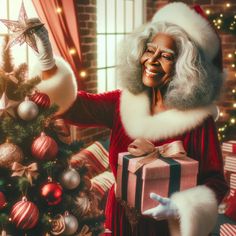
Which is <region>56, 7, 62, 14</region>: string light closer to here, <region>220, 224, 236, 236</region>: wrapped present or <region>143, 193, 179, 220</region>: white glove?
<region>143, 193, 179, 220</region>: white glove

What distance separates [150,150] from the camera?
186 centimetres

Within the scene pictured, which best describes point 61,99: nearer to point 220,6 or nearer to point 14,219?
point 14,219

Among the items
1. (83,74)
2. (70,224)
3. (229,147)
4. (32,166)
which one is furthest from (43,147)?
(229,147)

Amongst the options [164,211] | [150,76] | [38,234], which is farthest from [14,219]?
[150,76]

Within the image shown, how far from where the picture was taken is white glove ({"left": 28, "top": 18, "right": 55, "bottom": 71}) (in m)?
1.79

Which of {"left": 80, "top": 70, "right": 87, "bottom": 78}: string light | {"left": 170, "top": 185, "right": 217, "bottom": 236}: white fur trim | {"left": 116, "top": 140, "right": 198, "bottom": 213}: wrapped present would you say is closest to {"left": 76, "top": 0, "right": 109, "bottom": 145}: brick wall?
{"left": 80, "top": 70, "right": 87, "bottom": 78}: string light

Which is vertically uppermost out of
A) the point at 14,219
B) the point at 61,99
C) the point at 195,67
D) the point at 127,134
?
the point at 195,67

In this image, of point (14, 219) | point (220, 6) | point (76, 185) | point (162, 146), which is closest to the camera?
point (14, 219)

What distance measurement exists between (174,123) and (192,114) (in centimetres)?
9

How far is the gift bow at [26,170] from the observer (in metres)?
1.45

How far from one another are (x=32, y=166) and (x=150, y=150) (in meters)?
0.59

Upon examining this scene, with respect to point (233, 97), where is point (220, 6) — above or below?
above

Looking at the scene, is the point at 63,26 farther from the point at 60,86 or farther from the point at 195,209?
the point at 195,209

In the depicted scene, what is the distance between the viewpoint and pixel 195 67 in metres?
1.83
